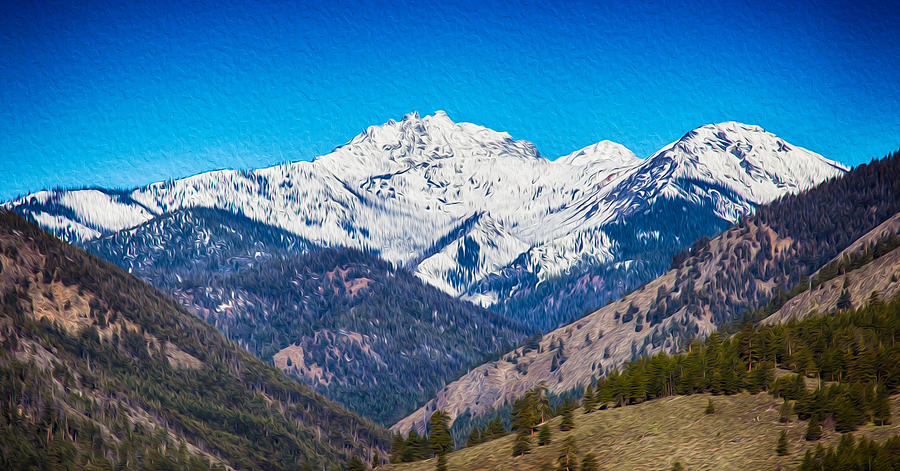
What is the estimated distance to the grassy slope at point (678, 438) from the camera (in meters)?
92.1

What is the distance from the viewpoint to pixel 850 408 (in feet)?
305

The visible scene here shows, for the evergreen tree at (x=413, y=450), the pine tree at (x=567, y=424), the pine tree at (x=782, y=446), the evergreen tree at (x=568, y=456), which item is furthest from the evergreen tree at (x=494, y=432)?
the pine tree at (x=782, y=446)

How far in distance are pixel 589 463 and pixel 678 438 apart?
1220 centimetres

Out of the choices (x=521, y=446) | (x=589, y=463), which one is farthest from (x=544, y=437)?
(x=589, y=463)

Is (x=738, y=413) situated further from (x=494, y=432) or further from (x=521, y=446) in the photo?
(x=494, y=432)

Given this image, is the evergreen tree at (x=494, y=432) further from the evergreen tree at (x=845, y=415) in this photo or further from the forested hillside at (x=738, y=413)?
the evergreen tree at (x=845, y=415)

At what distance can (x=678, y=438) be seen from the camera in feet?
339

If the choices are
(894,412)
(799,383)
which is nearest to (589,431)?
(799,383)

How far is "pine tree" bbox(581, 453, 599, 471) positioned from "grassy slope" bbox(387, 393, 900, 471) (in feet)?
3.26

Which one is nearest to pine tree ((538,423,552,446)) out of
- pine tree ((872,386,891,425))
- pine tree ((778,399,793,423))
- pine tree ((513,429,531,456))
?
pine tree ((513,429,531,456))

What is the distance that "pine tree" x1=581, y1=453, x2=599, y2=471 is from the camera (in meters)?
98.6

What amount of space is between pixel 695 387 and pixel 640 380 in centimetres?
844

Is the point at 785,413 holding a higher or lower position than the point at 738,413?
lower

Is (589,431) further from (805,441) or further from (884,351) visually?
(884,351)
